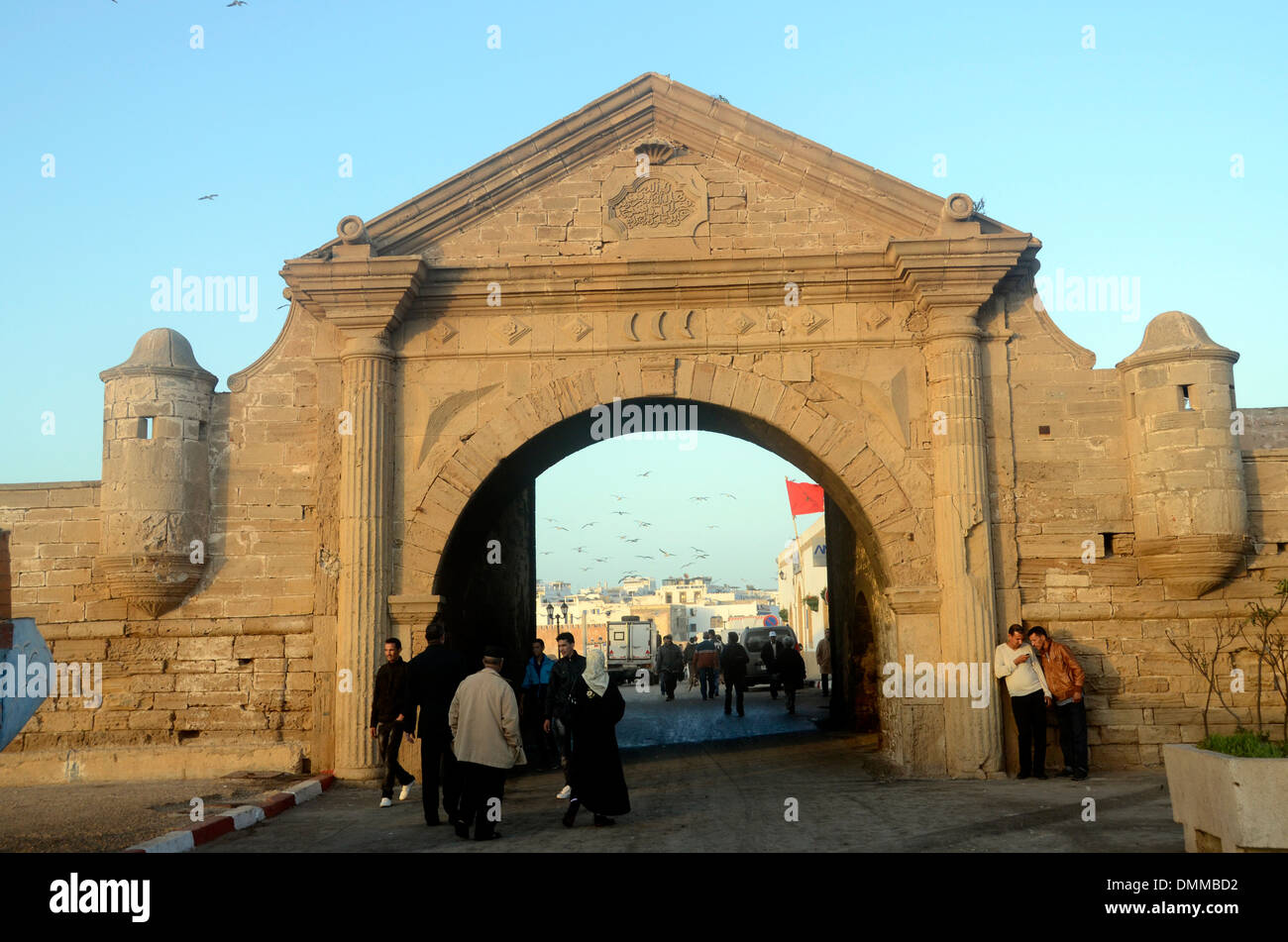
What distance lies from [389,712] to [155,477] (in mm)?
3688

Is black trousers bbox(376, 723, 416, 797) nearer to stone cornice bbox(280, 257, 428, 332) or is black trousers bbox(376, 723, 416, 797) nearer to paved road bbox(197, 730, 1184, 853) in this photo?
paved road bbox(197, 730, 1184, 853)

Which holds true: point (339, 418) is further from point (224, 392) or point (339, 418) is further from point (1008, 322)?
point (1008, 322)

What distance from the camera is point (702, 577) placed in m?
119

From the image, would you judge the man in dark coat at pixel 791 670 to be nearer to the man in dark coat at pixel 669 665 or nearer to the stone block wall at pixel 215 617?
the man in dark coat at pixel 669 665

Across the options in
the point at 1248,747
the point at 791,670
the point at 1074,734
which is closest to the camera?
the point at 1248,747

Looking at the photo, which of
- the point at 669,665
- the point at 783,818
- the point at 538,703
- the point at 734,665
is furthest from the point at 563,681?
the point at 669,665

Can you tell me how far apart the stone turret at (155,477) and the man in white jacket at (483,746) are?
4.48m

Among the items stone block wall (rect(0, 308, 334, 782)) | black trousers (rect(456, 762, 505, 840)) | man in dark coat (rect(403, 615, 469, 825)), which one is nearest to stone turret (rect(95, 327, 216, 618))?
stone block wall (rect(0, 308, 334, 782))

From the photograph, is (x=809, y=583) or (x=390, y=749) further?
(x=809, y=583)

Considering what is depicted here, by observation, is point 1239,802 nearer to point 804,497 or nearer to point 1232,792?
point 1232,792

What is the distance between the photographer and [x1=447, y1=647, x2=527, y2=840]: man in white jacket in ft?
25.9

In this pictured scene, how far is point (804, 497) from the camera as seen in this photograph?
28141mm
